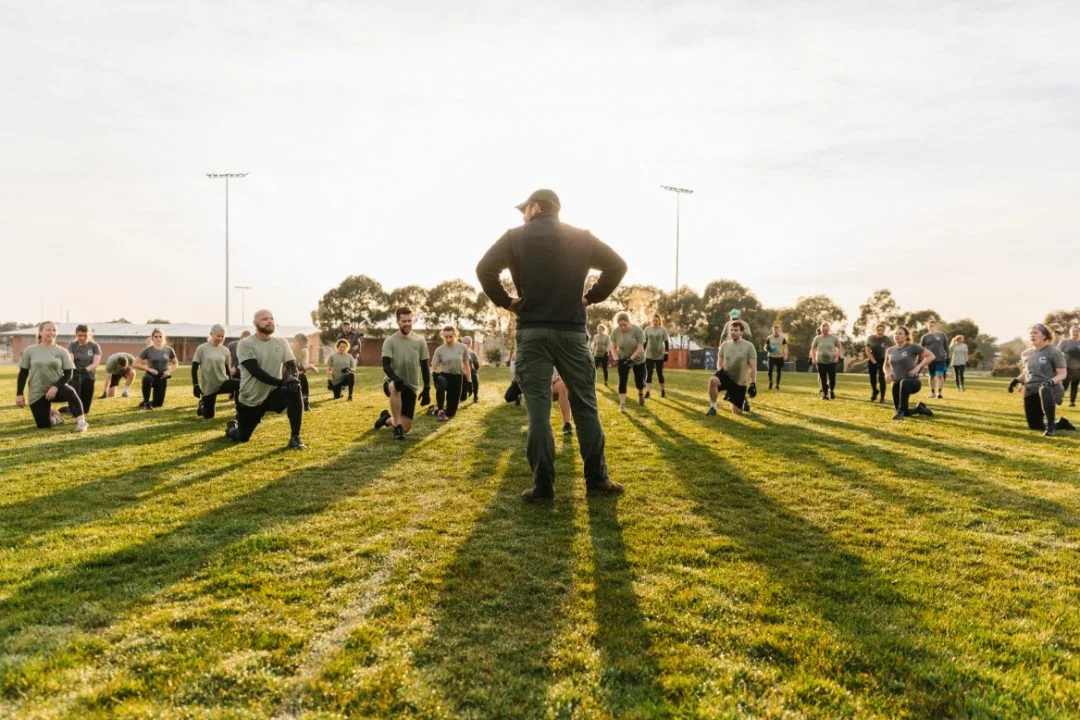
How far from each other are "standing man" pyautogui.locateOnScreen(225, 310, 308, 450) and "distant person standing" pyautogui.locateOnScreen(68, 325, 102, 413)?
533 centimetres

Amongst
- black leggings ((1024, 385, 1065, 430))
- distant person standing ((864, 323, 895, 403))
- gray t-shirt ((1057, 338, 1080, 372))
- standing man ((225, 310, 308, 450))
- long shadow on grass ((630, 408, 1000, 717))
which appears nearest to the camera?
long shadow on grass ((630, 408, 1000, 717))

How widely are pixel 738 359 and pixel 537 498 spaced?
7.43 m

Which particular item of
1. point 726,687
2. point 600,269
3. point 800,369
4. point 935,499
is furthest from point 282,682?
point 800,369

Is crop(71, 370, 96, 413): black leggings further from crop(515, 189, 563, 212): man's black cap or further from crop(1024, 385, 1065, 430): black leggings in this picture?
crop(1024, 385, 1065, 430): black leggings

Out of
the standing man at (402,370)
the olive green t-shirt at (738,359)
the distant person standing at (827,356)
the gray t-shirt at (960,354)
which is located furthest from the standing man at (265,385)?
the gray t-shirt at (960,354)

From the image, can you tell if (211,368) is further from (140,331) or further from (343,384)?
(140,331)

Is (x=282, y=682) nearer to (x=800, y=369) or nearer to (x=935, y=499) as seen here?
(x=935, y=499)

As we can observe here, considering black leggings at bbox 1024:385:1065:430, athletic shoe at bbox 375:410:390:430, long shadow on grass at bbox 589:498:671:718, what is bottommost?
athletic shoe at bbox 375:410:390:430

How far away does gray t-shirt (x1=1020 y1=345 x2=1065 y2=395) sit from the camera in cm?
1027

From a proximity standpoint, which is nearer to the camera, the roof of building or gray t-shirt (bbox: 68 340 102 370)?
gray t-shirt (bbox: 68 340 102 370)

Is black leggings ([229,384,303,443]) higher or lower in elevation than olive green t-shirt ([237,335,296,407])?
lower

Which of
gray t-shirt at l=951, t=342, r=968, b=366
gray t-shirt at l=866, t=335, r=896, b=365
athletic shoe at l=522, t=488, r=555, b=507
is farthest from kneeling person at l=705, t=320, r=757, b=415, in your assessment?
gray t-shirt at l=951, t=342, r=968, b=366

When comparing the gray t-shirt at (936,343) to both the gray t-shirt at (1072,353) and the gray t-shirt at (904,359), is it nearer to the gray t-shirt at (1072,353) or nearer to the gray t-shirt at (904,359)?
the gray t-shirt at (1072,353)

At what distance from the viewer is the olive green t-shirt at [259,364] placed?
8422mm
